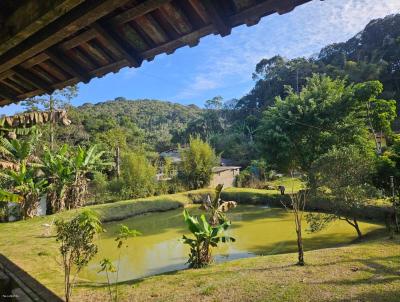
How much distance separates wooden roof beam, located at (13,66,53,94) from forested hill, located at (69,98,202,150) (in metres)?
27.4

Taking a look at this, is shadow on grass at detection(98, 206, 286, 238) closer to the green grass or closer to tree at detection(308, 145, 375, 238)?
tree at detection(308, 145, 375, 238)

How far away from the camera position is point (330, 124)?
16672mm

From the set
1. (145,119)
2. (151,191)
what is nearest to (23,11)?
(151,191)

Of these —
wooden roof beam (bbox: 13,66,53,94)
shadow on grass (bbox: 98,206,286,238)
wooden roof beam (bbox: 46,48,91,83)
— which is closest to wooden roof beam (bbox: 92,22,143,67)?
wooden roof beam (bbox: 46,48,91,83)

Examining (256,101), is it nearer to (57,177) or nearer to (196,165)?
(196,165)

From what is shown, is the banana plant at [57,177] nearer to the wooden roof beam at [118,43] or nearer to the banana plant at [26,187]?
the banana plant at [26,187]

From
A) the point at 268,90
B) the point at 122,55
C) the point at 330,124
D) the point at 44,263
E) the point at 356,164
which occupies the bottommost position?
the point at 44,263

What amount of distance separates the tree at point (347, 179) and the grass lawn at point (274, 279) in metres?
1.26

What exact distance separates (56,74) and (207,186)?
19.0 metres

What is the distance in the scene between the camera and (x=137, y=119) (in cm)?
6981

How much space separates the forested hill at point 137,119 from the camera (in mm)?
32688

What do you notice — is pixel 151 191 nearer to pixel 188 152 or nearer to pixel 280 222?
pixel 188 152

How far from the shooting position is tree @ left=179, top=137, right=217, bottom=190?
21.5 meters

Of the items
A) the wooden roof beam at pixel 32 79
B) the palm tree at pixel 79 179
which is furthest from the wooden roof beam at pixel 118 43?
the palm tree at pixel 79 179
